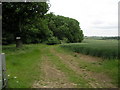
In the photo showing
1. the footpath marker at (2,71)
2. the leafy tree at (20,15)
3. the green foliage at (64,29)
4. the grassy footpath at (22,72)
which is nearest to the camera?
the footpath marker at (2,71)

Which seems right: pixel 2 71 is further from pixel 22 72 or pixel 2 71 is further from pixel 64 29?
pixel 64 29

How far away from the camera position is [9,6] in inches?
581

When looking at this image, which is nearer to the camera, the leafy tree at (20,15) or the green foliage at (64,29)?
the leafy tree at (20,15)

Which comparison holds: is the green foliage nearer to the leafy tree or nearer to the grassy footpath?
the leafy tree

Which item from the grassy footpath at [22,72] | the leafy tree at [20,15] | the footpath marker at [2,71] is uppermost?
the leafy tree at [20,15]

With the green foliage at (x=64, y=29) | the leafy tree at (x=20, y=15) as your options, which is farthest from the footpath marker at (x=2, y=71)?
the green foliage at (x=64, y=29)

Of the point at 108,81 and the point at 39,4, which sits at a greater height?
the point at 39,4

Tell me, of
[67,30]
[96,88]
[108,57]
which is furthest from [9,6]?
[67,30]

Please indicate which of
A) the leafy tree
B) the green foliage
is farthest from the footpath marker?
the green foliage

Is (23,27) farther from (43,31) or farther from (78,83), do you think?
(78,83)

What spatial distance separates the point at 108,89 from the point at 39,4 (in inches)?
547

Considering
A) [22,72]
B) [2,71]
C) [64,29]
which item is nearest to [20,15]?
[22,72]

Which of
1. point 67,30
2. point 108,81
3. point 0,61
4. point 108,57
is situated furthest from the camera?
point 67,30

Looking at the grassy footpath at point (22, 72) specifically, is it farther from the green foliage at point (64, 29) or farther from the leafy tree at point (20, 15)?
the green foliage at point (64, 29)
